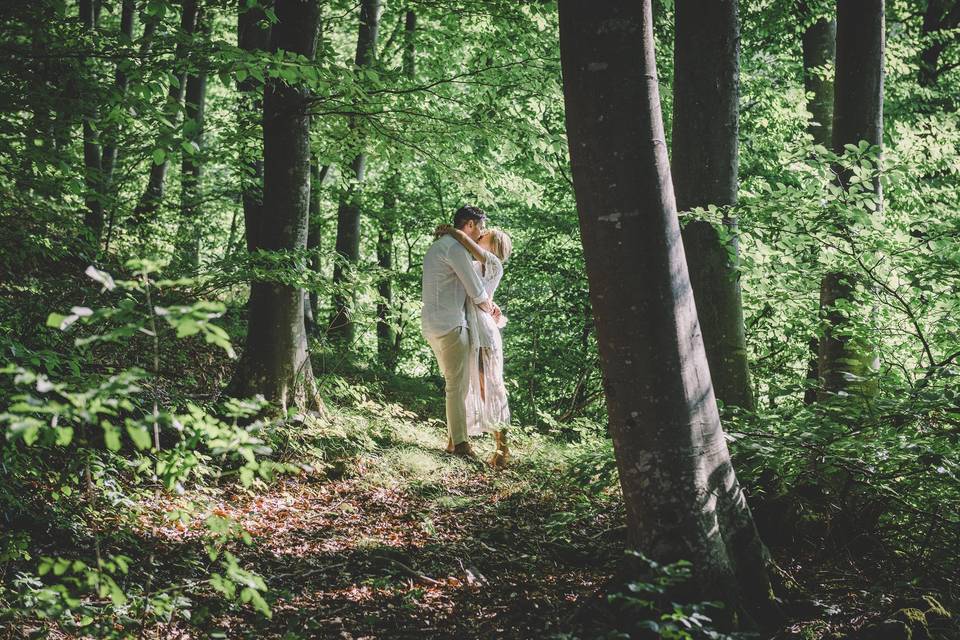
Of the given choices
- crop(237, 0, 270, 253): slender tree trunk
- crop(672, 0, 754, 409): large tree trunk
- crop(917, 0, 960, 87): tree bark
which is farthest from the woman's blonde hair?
crop(917, 0, 960, 87): tree bark

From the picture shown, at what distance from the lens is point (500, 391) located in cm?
662

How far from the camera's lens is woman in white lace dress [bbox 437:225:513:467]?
6.50 m

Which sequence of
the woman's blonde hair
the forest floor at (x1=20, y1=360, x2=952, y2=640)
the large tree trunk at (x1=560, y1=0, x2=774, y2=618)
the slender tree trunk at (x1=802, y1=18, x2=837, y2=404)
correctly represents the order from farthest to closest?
the slender tree trunk at (x1=802, y1=18, x2=837, y2=404), the woman's blonde hair, the forest floor at (x1=20, y1=360, x2=952, y2=640), the large tree trunk at (x1=560, y1=0, x2=774, y2=618)

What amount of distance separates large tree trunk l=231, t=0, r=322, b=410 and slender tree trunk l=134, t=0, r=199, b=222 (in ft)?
2.79

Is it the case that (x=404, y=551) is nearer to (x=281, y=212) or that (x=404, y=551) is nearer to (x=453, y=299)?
(x=453, y=299)

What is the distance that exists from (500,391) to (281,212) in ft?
9.15

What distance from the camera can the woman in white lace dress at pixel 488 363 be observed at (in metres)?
6.50

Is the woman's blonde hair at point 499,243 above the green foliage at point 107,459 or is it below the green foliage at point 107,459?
above

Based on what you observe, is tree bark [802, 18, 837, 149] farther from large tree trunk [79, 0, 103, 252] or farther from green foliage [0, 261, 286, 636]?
green foliage [0, 261, 286, 636]

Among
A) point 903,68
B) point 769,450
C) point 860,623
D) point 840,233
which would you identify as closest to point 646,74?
point 769,450

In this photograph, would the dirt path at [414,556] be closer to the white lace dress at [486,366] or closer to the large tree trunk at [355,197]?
the white lace dress at [486,366]

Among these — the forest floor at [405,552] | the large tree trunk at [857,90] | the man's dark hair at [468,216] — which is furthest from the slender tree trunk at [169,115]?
the large tree trunk at [857,90]

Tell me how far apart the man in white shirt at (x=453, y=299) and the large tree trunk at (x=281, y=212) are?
128 cm

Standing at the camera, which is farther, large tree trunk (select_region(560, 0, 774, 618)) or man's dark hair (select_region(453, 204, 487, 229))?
man's dark hair (select_region(453, 204, 487, 229))
